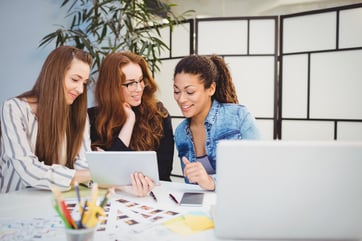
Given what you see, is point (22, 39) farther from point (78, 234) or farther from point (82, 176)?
point (78, 234)

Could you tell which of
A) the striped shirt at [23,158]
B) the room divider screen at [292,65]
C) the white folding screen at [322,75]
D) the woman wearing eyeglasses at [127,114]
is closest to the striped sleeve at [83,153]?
the striped shirt at [23,158]

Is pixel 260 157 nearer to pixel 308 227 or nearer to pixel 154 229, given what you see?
pixel 308 227

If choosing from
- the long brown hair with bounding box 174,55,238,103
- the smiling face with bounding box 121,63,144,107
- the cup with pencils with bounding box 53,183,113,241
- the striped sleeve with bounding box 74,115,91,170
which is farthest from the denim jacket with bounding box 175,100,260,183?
the cup with pencils with bounding box 53,183,113,241

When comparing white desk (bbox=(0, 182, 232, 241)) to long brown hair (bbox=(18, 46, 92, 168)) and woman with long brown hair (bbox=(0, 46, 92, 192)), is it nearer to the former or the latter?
woman with long brown hair (bbox=(0, 46, 92, 192))

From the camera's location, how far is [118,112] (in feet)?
6.15

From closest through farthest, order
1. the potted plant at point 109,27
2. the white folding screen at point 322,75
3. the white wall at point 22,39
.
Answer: the potted plant at point 109,27, the white wall at point 22,39, the white folding screen at point 322,75

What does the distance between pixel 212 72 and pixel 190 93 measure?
18 cm

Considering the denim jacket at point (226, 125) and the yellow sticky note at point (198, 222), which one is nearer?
the yellow sticky note at point (198, 222)

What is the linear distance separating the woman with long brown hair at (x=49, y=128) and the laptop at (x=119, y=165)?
151 mm

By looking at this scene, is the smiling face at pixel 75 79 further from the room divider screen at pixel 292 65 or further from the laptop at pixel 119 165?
the room divider screen at pixel 292 65

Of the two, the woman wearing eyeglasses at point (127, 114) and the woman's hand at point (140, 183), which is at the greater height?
the woman wearing eyeglasses at point (127, 114)

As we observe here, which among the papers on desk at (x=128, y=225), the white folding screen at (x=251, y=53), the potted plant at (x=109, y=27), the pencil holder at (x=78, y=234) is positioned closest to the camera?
the pencil holder at (x=78, y=234)

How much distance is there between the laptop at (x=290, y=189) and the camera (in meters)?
0.80

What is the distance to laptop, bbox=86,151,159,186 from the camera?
120cm
